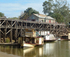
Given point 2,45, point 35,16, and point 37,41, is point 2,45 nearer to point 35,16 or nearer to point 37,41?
point 37,41

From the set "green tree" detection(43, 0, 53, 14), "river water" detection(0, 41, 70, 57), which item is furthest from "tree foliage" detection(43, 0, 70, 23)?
"river water" detection(0, 41, 70, 57)

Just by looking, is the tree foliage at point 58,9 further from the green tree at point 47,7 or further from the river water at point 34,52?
the river water at point 34,52

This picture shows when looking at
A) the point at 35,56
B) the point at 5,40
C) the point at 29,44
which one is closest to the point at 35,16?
the point at 5,40

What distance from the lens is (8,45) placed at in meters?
31.1

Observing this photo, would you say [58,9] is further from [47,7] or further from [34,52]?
[34,52]

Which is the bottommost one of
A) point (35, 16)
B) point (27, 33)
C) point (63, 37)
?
point (63, 37)

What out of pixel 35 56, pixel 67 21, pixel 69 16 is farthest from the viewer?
pixel 69 16

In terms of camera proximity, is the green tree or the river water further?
the green tree

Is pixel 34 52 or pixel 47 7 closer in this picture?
pixel 34 52

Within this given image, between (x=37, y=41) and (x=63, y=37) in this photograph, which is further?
(x=63, y=37)

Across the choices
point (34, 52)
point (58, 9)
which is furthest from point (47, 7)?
point (34, 52)

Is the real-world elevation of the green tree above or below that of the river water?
above

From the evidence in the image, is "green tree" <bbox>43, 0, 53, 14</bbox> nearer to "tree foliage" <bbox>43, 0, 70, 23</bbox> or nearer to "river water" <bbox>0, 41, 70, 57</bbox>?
"tree foliage" <bbox>43, 0, 70, 23</bbox>

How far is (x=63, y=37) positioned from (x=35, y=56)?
3202 centimetres
